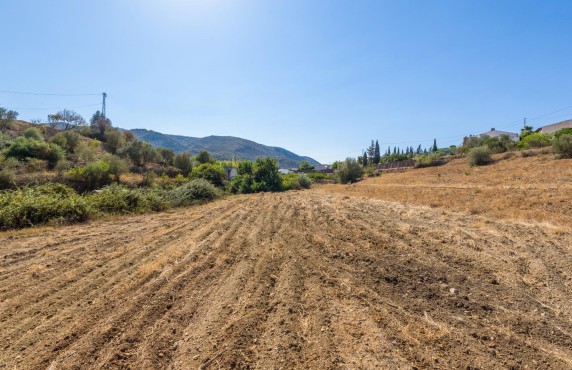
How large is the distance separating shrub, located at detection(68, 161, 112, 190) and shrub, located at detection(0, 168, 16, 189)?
277cm

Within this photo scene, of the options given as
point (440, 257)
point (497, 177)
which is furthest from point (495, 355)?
point (497, 177)

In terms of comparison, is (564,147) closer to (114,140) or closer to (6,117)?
(114,140)

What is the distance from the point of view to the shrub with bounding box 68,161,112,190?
1471 centimetres

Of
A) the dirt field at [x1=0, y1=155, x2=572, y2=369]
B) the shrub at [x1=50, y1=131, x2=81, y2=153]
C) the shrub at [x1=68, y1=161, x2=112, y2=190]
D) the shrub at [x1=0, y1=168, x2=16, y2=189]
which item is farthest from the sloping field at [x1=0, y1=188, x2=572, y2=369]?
the shrub at [x1=50, y1=131, x2=81, y2=153]

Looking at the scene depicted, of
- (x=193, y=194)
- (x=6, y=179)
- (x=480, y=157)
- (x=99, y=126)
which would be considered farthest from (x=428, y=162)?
(x=99, y=126)

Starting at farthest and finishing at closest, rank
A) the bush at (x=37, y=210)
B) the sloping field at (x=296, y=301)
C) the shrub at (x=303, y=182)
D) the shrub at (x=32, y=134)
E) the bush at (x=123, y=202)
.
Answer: the shrub at (x=303, y=182) < the shrub at (x=32, y=134) < the bush at (x=123, y=202) < the bush at (x=37, y=210) < the sloping field at (x=296, y=301)

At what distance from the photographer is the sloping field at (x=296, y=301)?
6.86ft

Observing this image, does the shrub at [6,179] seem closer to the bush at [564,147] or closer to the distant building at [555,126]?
the bush at [564,147]

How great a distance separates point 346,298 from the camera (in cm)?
300

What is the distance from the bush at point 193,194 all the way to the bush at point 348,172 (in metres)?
19.7

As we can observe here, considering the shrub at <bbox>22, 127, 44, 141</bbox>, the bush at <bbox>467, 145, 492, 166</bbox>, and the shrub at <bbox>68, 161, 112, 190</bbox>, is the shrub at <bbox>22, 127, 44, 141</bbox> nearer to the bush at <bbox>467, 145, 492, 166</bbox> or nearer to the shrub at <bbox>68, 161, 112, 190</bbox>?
the shrub at <bbox>68, 161, 112, 190</bbox>

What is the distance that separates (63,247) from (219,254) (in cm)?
438

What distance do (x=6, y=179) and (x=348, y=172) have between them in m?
31.3

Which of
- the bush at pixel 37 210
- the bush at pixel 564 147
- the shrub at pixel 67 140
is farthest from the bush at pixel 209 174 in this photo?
the bush at pixel 564 147
